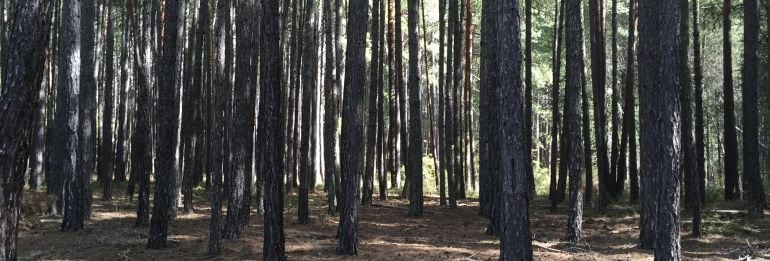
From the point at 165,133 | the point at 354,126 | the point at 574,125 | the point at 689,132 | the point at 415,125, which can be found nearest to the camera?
the point at 354,126

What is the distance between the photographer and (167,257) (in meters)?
9.93

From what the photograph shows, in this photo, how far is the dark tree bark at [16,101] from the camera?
602 centimetres

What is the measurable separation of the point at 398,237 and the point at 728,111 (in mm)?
11493

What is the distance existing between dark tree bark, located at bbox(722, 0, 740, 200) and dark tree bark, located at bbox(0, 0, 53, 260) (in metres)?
17.0

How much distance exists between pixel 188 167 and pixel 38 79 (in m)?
8.51

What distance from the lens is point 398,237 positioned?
12531mm

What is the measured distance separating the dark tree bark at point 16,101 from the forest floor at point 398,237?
3.79 metres

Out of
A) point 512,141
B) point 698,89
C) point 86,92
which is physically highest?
point 698,89

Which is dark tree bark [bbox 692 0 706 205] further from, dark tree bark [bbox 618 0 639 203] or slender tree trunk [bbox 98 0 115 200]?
slender tree trunk [bbox 98 0 115 200]

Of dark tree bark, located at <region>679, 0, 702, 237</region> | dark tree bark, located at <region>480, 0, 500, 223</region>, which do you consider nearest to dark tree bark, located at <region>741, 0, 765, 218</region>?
dark tree bark, located at <region>679, 0, 702, 237</region>

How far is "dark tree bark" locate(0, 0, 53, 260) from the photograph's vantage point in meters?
6.02

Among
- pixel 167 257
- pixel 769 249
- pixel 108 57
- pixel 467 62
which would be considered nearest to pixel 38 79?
pixel 167 257

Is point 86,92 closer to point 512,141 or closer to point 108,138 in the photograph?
point 108,138

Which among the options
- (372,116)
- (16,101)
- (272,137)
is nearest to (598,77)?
(372,116)
